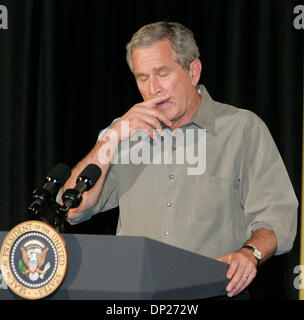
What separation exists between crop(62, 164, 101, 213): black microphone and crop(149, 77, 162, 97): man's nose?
26.6 inches

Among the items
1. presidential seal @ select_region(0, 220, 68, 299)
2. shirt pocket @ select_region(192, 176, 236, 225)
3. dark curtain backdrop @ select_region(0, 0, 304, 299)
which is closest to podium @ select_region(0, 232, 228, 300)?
presidential seal @ select_region(0, 220, 68, 299)

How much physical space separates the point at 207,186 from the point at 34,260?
0.93 metres

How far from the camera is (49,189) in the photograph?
148 centimetres

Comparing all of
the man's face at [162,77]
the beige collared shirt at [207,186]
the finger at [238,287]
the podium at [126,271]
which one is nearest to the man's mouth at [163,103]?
the man's face at [162,77]

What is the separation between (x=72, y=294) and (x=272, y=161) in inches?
38.3

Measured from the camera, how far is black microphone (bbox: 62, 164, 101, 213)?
1.47 meters

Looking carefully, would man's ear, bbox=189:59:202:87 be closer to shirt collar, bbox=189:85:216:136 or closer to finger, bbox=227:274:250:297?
shirt collar, bbox=189:85:216:136

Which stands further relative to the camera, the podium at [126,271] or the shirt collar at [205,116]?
the shirt collar at [205,116]

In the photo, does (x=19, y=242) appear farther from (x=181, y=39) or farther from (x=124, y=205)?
(x=181, y=39)

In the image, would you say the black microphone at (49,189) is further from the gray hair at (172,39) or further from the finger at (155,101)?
the gray hair at (172,39)

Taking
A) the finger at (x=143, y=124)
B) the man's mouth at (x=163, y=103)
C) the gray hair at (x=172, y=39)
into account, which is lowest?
the finger at (x=143, y=124)

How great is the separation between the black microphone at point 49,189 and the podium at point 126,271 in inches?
4.2

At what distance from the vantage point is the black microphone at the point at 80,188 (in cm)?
147

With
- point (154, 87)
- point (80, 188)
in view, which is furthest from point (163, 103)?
point (80, 188)
